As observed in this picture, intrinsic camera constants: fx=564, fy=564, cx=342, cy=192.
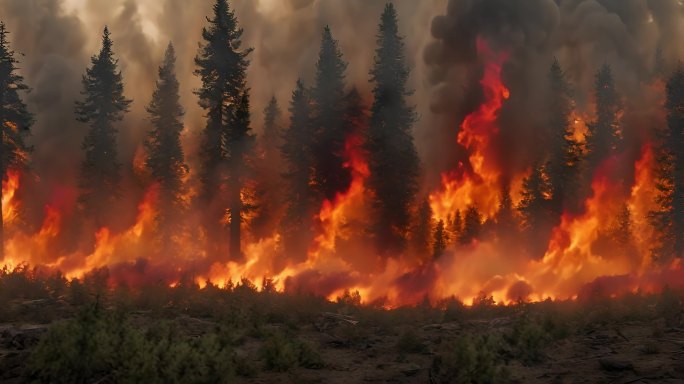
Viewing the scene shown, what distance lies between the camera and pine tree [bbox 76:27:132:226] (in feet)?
134

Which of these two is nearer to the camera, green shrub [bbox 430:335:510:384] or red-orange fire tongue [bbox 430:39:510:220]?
green shrub [bbox 430:335:510:384]

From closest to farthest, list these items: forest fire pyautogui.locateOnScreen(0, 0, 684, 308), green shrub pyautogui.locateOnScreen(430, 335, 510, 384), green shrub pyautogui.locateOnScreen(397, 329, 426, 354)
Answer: green shrub pyautogui.locateOnScreen(430, 335, 510, 384)
green shrub pyautogui.locateOnScreen(397, 329, 426, 354)
forest fire pyautogui.locateOnScreen(0, 0, 684, 308)

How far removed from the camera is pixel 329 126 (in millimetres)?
40000

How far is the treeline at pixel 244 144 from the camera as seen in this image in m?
36.3

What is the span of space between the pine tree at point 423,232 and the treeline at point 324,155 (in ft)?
0.26

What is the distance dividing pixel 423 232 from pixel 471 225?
15.0 feet

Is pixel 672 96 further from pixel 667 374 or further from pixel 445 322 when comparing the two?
pixel 667 374

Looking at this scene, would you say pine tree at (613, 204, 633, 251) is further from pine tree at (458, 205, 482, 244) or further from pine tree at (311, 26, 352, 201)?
pine tree at (311, 26, 352, 201)

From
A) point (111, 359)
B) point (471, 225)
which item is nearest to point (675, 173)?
point (471, 225)

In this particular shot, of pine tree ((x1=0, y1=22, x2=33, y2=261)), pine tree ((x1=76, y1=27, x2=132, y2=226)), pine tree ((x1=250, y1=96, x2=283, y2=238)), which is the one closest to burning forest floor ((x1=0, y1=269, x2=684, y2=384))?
pine tree ((x1=0, y1=22, x2=33, y2=261))

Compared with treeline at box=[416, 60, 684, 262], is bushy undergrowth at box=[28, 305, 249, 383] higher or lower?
lower

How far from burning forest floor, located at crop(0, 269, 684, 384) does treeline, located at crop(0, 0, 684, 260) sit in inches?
600

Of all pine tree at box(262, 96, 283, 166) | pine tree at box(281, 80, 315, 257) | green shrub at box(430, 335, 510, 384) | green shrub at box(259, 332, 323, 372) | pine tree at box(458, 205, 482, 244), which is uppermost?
pine tree at box(262, 96, 283, 166)

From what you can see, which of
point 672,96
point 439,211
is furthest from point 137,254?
point 672,96
